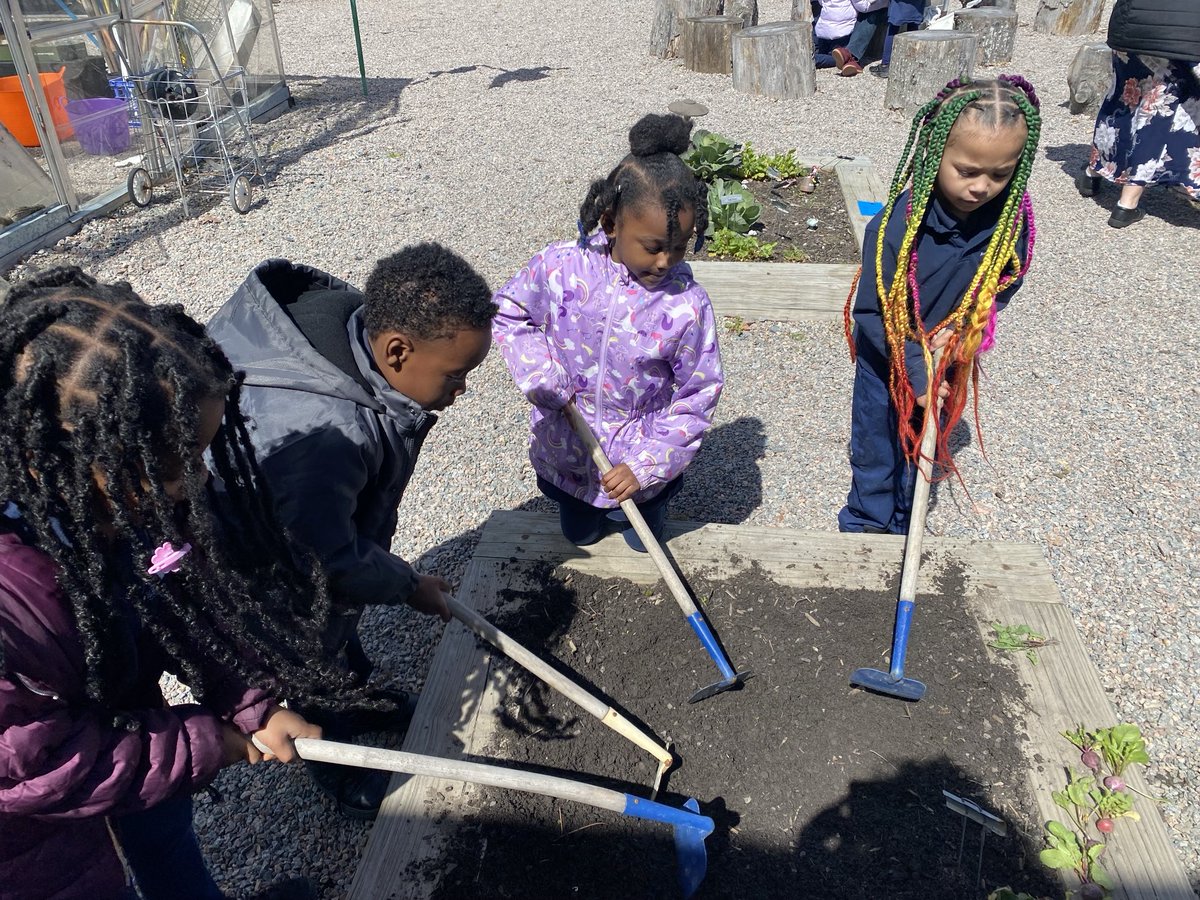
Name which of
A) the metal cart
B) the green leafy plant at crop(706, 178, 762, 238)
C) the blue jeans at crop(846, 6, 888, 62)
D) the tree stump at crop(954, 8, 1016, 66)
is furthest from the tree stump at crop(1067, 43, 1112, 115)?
the metal cart

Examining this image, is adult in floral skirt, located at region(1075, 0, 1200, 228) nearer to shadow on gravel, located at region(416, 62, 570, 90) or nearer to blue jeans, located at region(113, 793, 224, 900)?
Result: shadow on gravel, located at region(416, 62, 570, 90)

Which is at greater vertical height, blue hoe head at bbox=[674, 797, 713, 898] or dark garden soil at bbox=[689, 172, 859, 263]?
dark garden soil at bbox=[689, 172, 859, 263]

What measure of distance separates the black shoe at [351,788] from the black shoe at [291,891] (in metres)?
0.21

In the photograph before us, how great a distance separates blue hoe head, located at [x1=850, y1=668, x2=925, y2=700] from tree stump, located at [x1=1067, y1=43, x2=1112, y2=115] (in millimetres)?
7372

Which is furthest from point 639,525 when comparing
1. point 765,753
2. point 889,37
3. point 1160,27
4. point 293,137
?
point 889,37

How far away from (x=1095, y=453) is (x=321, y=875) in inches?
143

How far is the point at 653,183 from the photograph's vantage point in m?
2.22

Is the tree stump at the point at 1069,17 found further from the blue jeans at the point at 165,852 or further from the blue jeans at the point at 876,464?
the blue jeans at the point at 165,852

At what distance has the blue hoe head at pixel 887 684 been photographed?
2.28 metres

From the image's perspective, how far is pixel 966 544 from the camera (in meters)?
2.78

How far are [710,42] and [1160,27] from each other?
5316 mm

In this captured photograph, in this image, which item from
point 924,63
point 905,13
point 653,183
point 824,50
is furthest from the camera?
point 824,50

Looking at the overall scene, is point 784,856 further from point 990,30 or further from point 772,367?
point 990,30

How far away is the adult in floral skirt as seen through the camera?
16.9 ft
